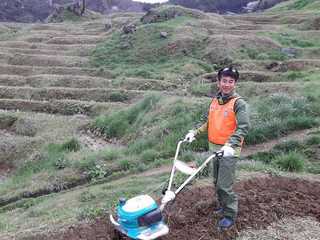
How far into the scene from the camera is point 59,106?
26469 mm

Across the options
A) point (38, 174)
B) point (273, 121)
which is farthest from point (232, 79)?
point (38, 174)

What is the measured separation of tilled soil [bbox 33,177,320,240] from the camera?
24.2ft

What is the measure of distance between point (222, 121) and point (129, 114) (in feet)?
48.9

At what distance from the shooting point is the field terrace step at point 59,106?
25472mm

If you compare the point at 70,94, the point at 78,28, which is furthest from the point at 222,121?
the point at 78,28

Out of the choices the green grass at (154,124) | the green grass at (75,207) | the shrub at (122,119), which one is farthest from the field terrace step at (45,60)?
the green grass at (75,207)

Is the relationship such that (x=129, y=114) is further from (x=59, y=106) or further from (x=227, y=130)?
(x=227, y=130)

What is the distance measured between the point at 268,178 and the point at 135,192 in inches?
121

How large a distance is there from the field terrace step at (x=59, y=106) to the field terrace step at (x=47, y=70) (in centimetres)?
781

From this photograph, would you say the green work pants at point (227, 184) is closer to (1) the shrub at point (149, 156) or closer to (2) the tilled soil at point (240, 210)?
(2) the tilled soil at point (240, 210)

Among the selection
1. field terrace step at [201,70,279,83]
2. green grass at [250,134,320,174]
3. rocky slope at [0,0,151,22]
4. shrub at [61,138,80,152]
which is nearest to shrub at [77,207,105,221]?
green grass at [250,134,320,174]

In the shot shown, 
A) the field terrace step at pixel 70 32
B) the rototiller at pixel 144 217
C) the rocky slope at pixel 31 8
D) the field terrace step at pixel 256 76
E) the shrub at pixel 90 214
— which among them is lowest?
the rocky slope at pixel 31 8

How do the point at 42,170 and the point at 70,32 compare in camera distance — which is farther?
the point at 70,32

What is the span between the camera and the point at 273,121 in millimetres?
14852
